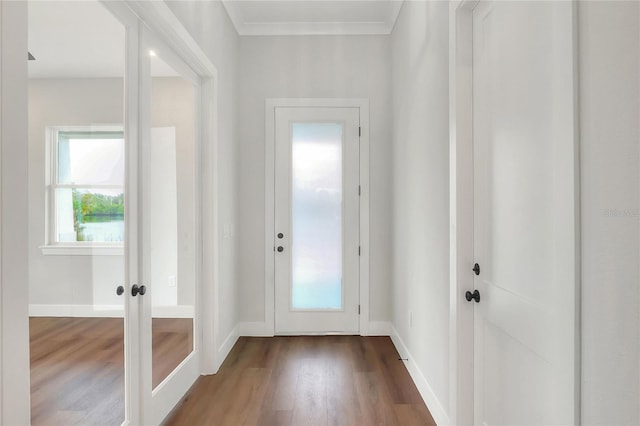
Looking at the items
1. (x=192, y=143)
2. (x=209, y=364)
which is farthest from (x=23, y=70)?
(x=209, y=364)

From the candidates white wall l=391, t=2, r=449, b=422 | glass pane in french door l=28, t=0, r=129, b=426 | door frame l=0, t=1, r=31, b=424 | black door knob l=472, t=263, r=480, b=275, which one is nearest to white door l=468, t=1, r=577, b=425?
black door knob l=472, t=263, r=480, b=275

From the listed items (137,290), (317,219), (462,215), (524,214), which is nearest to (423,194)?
(462,215)

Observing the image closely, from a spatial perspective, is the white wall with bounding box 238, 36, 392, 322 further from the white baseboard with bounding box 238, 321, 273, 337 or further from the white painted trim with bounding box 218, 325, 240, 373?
the white painted trim with bounding box 218, 325, 240, 373

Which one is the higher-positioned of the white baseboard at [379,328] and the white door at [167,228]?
the white door at [167,228]

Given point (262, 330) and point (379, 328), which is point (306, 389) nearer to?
point (262, 330)

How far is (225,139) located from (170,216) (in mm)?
1031

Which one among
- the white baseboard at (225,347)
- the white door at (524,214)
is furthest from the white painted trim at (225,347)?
the white door at (524,214)

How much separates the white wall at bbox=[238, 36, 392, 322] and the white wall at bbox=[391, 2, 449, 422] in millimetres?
272

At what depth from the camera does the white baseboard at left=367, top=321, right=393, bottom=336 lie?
139 inches

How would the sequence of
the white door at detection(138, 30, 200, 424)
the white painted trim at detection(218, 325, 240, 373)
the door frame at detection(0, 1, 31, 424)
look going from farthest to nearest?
1. the white painted trim at detection(218, 325, 240, 373)
2. the white door at detection(138, 30, 200, 424)
3. the door frame at detection(0, 1, 31, 424)

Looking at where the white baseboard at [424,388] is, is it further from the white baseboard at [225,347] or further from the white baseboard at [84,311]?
the white baseboard at [84,311]

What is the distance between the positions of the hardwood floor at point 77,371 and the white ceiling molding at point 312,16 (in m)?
2.68

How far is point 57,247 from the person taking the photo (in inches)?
51.4

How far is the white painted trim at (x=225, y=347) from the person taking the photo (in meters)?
2.76
